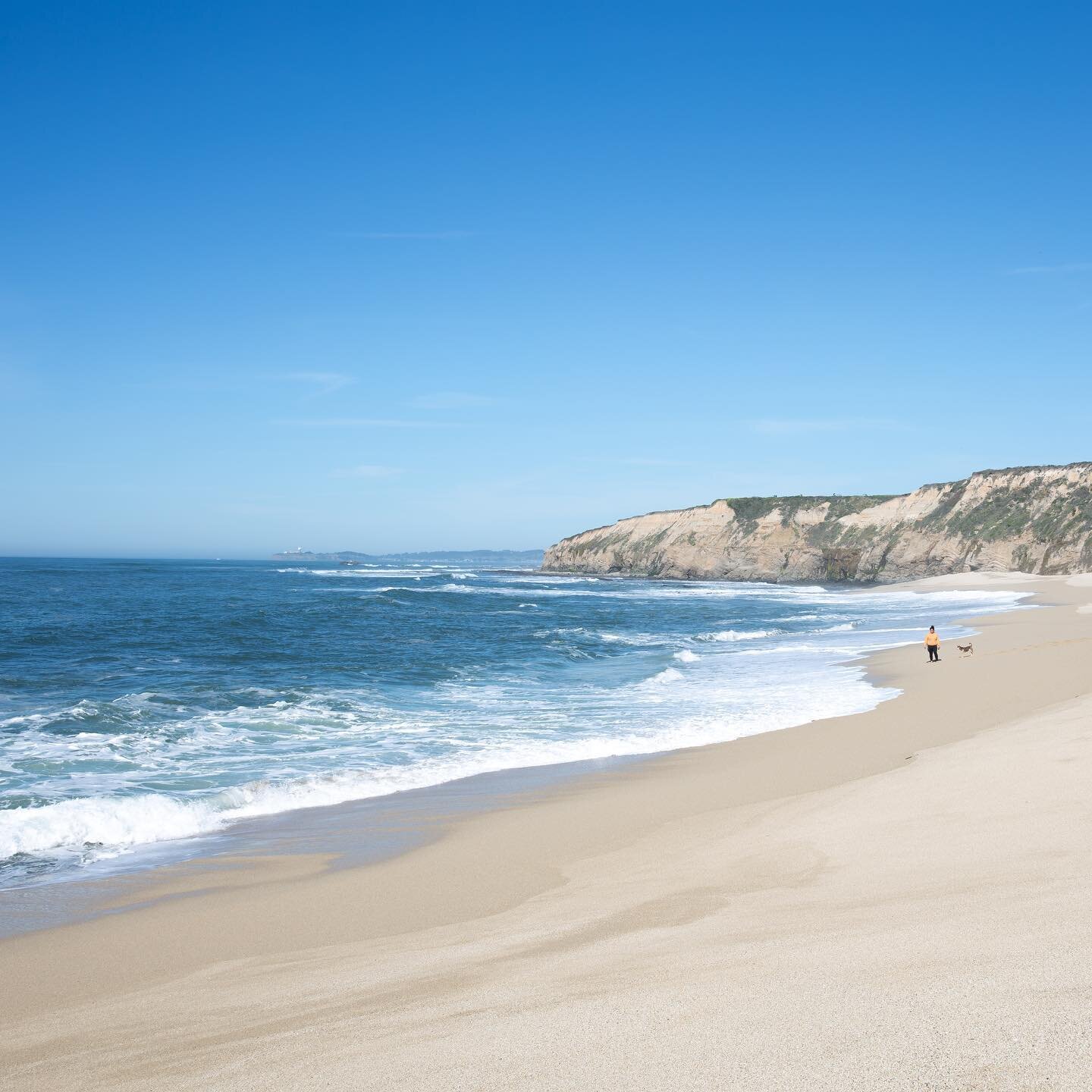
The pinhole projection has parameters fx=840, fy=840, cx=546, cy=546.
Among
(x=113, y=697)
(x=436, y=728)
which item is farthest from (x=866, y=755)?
(x=113, y=697)

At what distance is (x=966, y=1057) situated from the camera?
2672 mm

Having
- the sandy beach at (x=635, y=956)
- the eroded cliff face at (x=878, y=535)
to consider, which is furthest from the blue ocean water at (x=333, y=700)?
the eroded cliff face at (x=878, y=535)

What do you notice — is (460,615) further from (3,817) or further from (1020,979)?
(1020,979)

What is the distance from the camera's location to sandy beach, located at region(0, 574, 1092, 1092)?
2926 millimetres

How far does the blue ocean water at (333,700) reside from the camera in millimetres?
9258

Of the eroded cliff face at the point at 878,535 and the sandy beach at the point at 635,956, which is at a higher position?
the eroded cliff face at the point at 878,535

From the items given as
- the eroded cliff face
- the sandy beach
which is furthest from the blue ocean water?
the eroded cliff face

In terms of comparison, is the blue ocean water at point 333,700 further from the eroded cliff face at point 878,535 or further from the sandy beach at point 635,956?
the eroded cliff face at point 878,535

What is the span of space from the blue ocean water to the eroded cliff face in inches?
1177

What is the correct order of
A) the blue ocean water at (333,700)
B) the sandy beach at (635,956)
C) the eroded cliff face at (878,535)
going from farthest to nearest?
the eroded cliff face at (878,535) → the blue ocean water at (333,700) → the sandy beach at (635,956)

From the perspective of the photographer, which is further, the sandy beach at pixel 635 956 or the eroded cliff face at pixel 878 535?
the eroded cliff face at pixel 878 535

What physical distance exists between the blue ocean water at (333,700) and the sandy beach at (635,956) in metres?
2.47

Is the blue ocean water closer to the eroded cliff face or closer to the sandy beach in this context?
the sandy beach

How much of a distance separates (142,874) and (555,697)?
10.1 m
